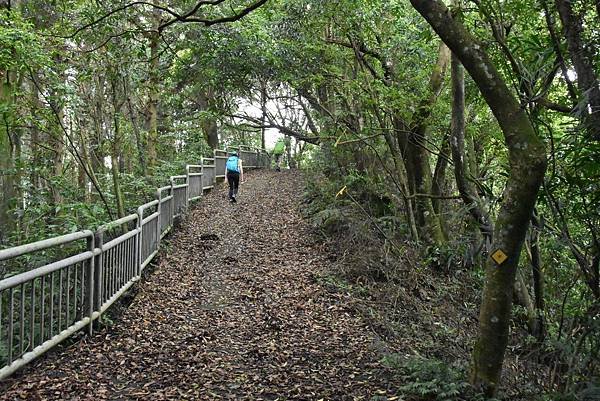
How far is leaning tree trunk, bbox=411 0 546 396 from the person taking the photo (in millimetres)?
3457

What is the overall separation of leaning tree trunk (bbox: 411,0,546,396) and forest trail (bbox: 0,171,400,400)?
4.32 feet

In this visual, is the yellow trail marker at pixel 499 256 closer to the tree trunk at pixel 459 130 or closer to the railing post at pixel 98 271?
the tree trunk at pixel 459 130

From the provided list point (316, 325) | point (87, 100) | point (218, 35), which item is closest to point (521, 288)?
point (316, 325)

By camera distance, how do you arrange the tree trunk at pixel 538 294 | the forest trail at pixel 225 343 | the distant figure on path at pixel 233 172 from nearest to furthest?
the forest trail at pixel 225 343 → the tree trunk at pixel 538 294 → the distant figure on path at pixel 233 172

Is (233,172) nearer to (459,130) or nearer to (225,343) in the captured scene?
(459,130)

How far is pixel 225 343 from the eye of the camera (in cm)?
589

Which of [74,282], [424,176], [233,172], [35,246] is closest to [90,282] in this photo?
[74,282]

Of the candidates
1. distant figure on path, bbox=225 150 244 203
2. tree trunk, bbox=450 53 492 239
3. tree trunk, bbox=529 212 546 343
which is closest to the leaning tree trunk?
tree trunk, bbox=529 212 546 343

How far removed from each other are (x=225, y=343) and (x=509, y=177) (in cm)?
372

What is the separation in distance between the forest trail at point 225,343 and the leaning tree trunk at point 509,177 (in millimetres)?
1317

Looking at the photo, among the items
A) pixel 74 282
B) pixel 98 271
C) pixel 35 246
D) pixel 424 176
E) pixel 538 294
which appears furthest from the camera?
pixel 424 176

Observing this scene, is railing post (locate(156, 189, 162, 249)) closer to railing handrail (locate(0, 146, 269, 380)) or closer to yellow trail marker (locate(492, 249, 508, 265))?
railing handrail (locate(0, 146, 269, 380))

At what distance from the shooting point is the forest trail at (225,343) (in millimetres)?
4652

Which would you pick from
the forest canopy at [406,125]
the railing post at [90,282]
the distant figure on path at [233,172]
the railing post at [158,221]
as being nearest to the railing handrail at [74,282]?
the railing post at [90,282]
